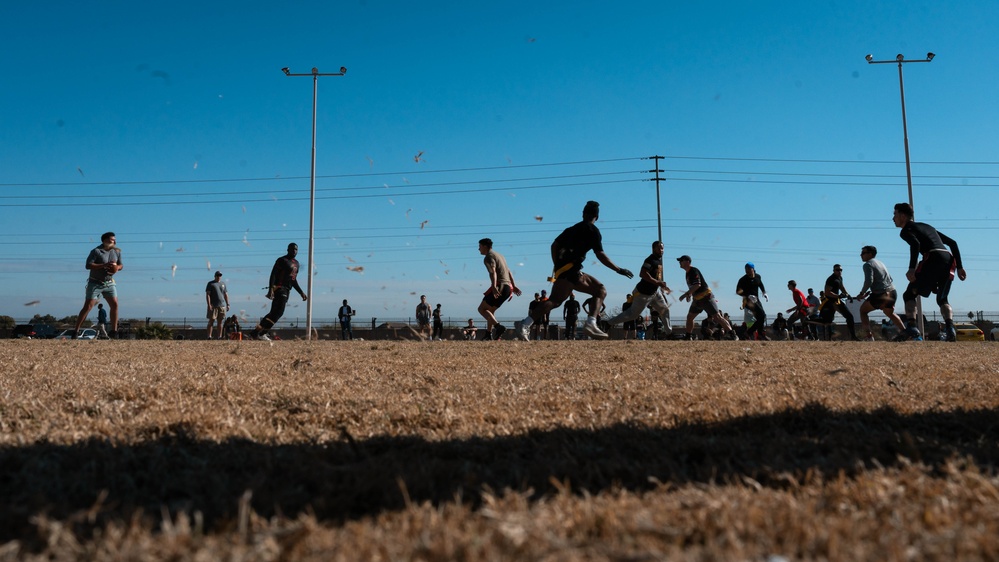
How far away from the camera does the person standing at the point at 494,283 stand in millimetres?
13414

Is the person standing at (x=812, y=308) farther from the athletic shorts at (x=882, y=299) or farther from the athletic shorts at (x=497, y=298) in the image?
the athletic shorts at (x=497, y=298)

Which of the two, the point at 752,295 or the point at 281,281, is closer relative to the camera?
the point at 281,281

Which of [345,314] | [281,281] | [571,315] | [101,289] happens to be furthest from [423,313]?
[101,289]

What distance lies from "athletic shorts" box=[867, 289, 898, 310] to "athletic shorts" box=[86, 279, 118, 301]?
12901mm

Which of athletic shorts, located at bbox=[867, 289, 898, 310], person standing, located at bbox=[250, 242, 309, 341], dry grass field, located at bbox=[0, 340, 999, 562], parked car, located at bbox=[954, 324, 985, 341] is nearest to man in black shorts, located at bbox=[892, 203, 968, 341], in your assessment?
athletic shorts, located at bbox=[867, 289, 898, 310]

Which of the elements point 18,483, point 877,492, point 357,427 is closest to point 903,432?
point 877,492

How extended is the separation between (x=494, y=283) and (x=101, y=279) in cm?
643

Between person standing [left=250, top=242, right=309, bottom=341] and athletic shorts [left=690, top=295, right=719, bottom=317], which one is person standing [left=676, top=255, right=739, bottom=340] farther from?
person standing [left=250, top=242, right=309, bottom=341]

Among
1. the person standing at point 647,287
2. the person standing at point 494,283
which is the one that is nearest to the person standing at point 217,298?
the person standing at point 494,283

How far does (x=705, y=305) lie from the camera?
613 inches

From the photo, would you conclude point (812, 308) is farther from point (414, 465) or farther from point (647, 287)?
point (414, 465)

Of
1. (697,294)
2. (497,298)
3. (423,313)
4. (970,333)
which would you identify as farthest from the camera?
(970,333)

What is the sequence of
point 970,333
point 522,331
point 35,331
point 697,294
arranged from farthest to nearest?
point 35,331 < point 970,333 < point 697,294 < point 522,331

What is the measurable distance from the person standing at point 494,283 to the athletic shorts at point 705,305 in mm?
4047
